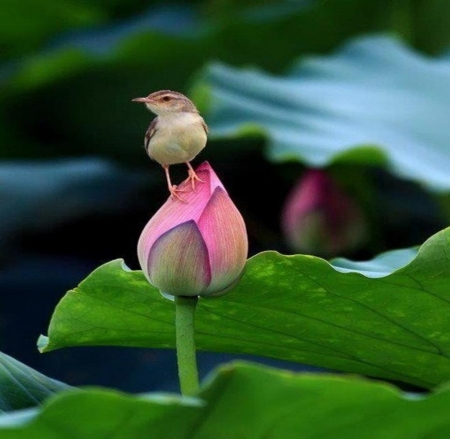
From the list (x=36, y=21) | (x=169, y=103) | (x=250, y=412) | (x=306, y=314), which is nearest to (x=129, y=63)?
(x=36, y=21)

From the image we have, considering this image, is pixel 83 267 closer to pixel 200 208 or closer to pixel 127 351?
pixel 127 351

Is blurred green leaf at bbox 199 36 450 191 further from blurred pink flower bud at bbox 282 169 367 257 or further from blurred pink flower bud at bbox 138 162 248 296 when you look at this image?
blurred pink flower bud at bbox 138 162 248 296

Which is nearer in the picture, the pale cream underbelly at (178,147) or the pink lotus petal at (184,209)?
the pink lotus petal at (184,209)

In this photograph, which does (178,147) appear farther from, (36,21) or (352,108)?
(36,21)

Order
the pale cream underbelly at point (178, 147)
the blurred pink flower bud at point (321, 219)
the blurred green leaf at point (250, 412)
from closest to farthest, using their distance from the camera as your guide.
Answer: the blurred green leaf at point (250, 412), the pale cream underbelly at point (178, 147), the blurred pink flower bud at point (321, 219)

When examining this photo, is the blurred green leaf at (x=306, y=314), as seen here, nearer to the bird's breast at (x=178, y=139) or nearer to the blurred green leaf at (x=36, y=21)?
the bird's breast at (x=178, y=139)

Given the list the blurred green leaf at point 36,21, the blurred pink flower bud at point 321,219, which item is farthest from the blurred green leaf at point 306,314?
the blurred green leaf at point 36,21

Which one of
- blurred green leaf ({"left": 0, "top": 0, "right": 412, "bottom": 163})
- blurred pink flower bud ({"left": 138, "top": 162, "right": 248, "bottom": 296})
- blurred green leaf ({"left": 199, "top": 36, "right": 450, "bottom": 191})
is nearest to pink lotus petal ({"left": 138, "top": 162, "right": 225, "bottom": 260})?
blurred pink flower bud ({"left": 138, "top": 162, "right": 248, "bottom": 296})
